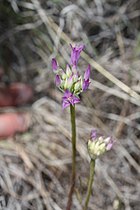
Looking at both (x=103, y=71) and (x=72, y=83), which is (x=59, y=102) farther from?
(x=72, y=83)

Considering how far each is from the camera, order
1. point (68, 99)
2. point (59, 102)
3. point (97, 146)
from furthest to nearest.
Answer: point (59, 102) → point (97, 146) → point (68, 99)

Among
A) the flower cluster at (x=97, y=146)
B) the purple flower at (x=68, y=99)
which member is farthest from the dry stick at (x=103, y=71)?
the purple flower at (x=68, y=99)

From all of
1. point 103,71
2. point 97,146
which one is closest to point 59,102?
point 103,71

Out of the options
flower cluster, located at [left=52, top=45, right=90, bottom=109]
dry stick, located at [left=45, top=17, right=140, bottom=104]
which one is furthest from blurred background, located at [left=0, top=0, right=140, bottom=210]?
flower cluster, located at [left=52, top=45, right=90, bottom=109]

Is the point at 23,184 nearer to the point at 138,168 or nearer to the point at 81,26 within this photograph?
the point at 138,168

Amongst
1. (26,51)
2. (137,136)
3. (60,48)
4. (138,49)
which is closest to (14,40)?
(26,51)

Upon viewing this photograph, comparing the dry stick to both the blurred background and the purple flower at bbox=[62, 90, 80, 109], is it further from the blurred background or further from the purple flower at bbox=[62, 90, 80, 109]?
the purple flower at bbox=[62, 90, 80, 109]

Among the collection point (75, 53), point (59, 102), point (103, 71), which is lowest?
point (59, 102)

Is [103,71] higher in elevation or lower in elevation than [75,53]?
lower
